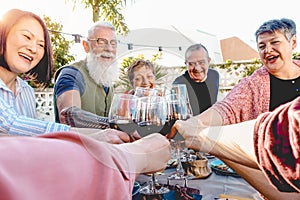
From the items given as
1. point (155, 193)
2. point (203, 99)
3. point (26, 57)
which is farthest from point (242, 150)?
point (26, 57)

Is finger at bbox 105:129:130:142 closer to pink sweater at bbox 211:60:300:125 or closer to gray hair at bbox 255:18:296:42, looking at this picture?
pink sweater at bbox 211:60:300:125

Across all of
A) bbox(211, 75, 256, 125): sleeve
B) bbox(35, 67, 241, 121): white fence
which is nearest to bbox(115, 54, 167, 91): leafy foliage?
bbox(35, 67, 241, 121): white fence

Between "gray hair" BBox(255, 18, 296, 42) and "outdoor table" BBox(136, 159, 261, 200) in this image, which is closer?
"outdoor table" BBox(136, 159, 261, 200)

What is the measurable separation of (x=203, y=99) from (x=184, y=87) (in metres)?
0.05

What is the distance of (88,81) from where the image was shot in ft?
2.69

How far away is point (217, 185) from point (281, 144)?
1.22 feet

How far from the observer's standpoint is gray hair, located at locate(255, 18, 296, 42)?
92 cm

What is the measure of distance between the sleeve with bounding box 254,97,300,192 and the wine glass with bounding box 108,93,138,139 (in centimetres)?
17

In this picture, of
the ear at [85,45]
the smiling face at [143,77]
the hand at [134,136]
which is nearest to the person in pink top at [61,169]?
the hand at [134,136]

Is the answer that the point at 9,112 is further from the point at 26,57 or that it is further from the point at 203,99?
the point at 203,99

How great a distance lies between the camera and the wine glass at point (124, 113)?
39 centimetres

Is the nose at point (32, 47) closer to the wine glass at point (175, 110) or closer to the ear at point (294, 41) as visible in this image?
the wine glass at point (175, 110)

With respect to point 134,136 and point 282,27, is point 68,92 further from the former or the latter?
point 282,27

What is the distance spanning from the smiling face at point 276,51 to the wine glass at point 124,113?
73cm
